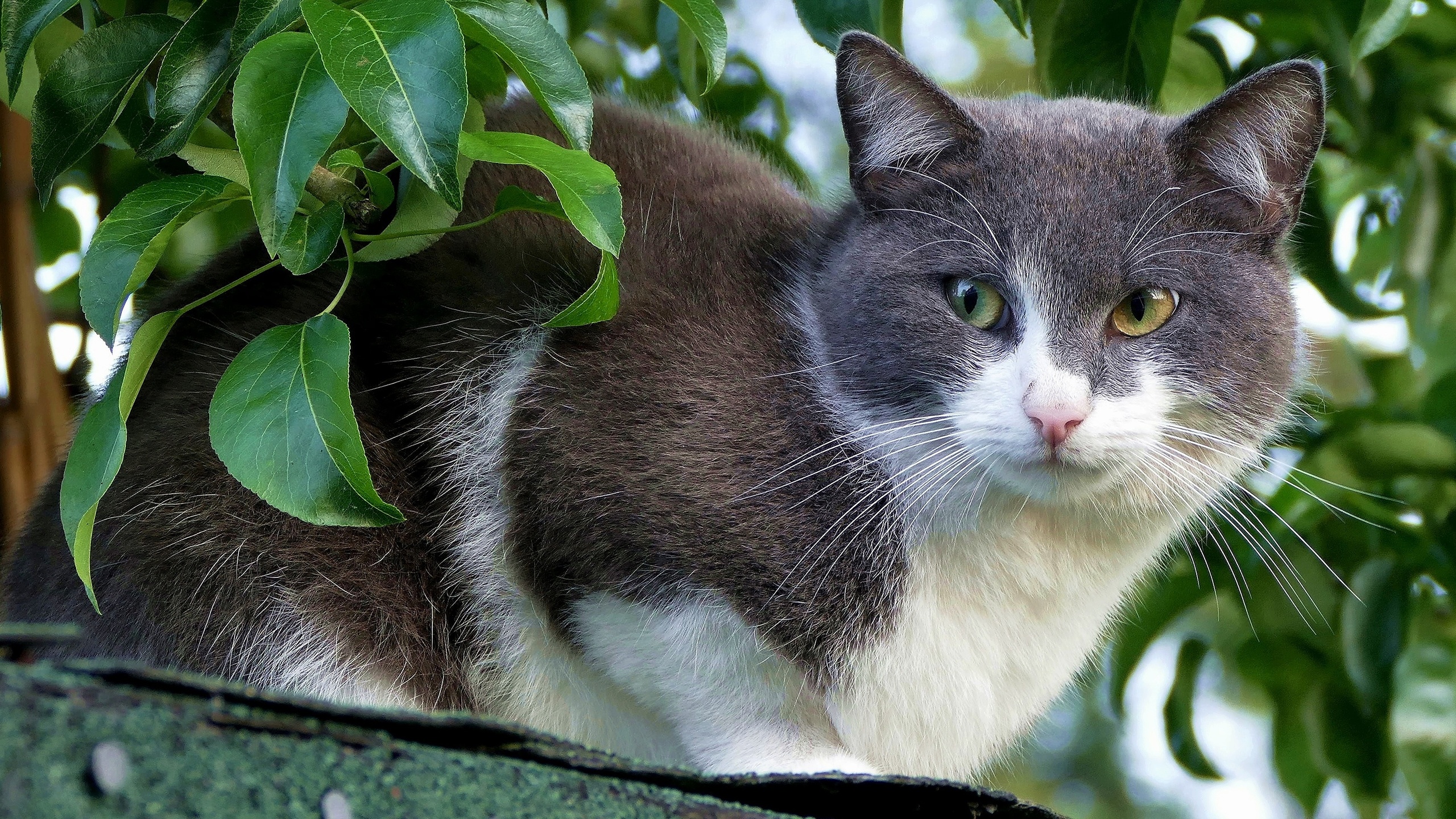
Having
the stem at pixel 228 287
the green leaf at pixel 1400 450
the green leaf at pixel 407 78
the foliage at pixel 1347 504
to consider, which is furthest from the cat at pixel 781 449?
the green leaf at pixel 407 78

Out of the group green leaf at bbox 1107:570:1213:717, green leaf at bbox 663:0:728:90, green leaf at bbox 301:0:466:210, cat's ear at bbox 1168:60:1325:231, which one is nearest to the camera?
green leaf at bbox 301:0:466:210

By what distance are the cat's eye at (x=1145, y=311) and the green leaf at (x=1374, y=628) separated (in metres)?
0.82

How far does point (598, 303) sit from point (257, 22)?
43cm

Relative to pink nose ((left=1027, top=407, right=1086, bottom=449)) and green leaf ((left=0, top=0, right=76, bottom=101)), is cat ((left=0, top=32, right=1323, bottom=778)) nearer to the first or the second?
pink nose ((left=1027, top=407, right=1086, bottom=449))

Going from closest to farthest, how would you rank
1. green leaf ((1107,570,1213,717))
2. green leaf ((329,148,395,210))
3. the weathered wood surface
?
the weathered wood surface, green leaf ((329,148,395,210)), green leaf ((1107,570,1213,717))

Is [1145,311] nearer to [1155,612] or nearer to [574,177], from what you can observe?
[574,177]

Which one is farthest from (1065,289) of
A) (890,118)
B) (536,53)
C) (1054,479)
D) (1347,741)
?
(1347,741)

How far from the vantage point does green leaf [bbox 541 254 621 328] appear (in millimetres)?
1282

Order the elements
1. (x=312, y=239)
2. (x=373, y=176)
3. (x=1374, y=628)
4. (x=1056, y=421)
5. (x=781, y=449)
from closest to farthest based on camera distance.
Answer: (x=312, y=239) < (x=373, y=176) < (x=1056, y=421) < (x=781, y=449) < (x=1374, y=628)

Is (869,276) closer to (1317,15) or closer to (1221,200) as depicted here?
(1221,200)

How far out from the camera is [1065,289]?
1.52 metres

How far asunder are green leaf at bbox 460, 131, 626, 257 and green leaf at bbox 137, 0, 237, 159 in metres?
0.25

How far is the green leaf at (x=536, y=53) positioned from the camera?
123 cm

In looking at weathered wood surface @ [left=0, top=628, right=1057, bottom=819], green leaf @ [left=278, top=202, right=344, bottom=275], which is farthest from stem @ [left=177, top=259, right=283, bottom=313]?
weathered wood surface @ [left=0, top=628, right=1057, bottom=819]
